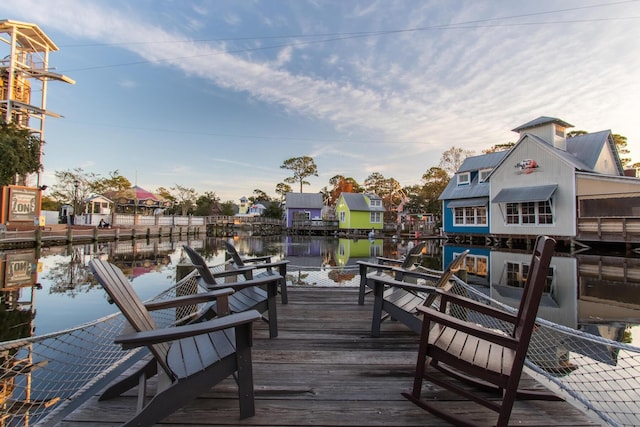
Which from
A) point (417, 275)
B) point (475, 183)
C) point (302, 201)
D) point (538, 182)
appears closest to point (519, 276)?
point (417, 275)

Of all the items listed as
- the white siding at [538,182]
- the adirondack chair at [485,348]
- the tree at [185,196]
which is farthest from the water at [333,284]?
the tree at [185,196]

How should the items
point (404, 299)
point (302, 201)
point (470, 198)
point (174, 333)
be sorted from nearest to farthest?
1. point (174, 333)
2. point (404, 299)
3. point (470, 198)
4. point (302, 201)

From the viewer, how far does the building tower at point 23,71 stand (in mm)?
20516

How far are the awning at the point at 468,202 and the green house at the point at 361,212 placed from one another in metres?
11.9

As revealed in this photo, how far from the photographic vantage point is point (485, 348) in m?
1.75

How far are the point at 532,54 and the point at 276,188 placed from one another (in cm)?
4197

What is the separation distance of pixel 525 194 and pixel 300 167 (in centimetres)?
3457

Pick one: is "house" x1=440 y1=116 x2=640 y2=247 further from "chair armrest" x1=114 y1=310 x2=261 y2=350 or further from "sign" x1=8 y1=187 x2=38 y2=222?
"sign" x1=8 y1=187 x2=38 y2=222

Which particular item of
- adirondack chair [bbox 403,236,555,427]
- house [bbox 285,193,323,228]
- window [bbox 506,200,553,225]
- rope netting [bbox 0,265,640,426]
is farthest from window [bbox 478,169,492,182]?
adirondack chair [bbox 403,236,555,427]

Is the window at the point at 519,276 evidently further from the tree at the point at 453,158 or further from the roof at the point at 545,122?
the tree at the point at 453,158

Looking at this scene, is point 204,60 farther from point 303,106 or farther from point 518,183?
point 518,183

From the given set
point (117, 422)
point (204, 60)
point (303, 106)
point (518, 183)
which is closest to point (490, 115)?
point (518, 183)

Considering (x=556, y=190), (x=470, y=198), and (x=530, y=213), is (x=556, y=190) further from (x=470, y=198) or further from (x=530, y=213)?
(x=470, y=198)

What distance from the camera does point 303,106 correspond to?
27.1 metres
